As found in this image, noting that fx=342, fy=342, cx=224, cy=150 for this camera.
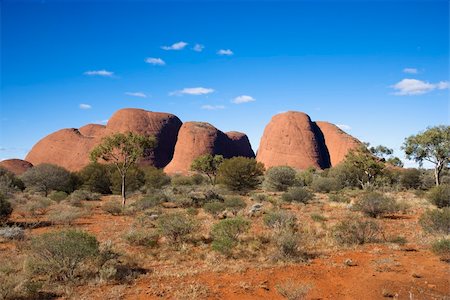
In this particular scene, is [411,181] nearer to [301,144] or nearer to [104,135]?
[301,144]

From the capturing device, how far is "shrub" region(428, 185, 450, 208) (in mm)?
17844

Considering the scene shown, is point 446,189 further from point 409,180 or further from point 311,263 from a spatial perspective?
point 409,180

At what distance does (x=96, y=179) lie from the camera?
3447 centimetres

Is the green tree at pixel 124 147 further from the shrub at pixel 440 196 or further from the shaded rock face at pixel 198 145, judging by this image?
the shaded rock face at pixel 198 145

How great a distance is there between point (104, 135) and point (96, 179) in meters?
40.4

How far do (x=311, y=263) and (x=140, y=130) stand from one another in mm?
65157

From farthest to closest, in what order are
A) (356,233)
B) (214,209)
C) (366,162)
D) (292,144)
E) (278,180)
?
(292,144) < (278,180) < (366,162) < (214,209) < (356,233)

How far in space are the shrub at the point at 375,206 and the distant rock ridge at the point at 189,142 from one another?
170 ft

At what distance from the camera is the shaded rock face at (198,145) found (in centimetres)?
6831

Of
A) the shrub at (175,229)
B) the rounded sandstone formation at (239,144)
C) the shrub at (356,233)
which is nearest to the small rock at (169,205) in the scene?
the shrub at (175,229)

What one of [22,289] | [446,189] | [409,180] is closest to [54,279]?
[22,289]

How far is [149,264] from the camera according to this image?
859 cm

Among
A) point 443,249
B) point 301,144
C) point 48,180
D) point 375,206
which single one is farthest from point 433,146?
point 301,144

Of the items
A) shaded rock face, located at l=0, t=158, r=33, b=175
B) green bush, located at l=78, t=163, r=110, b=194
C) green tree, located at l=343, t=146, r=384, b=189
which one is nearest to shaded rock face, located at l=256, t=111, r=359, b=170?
green tree, located at l=343, t=146, r=384, b=189
